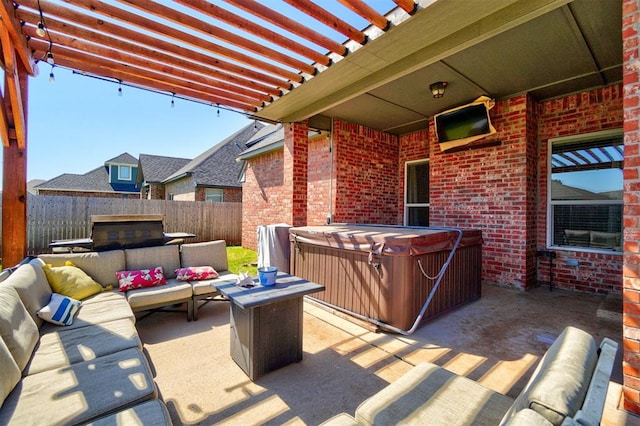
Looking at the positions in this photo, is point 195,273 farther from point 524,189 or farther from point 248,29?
point 524,189

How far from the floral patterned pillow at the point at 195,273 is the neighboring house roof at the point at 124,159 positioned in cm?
2054

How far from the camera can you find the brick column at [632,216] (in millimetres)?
1899

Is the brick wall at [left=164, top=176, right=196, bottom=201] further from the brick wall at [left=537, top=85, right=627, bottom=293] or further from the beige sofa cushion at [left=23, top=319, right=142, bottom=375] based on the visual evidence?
the brick wall at [left=537, top=85, right=627, bottom=293]

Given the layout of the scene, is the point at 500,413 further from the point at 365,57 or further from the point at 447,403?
the point at 365,57

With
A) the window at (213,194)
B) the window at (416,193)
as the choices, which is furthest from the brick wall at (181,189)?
the window at (416,193)

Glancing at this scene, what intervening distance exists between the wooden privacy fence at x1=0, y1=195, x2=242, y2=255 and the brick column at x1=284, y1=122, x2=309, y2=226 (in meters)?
6.17

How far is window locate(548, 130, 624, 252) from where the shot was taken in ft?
14.4

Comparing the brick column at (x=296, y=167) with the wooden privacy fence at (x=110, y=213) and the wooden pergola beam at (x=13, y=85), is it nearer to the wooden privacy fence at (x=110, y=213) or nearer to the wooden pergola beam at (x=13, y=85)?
the wooden pergola beam at (x=13, y=85)

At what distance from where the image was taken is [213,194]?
1361 centimetres

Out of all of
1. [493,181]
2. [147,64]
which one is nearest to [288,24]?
[147,64]

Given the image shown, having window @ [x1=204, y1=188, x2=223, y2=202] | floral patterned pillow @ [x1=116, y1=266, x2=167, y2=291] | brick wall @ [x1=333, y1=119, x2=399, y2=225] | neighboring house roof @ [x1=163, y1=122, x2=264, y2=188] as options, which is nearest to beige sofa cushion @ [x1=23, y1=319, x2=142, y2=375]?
floral patterned pillow @ [x1=116, y1=266, x2=167, y2=291]

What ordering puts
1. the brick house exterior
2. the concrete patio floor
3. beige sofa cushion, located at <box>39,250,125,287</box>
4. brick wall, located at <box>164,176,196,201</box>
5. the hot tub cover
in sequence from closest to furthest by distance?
the concrete patio floor, the hot tub cover, beige sofa cushion, located at <box>39,250,125,287</box>, the brick house exterior, brick wall, located at <box>164,176,196,201</box>

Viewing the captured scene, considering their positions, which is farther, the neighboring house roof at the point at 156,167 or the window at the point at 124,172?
the window at the point at 124,172

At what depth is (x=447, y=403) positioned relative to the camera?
1478mm
